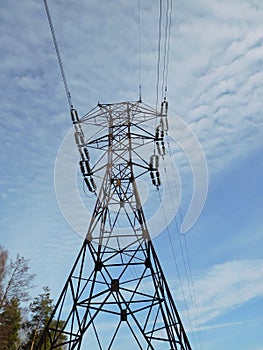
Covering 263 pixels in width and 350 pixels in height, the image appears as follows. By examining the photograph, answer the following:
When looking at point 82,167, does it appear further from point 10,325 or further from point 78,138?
point 10,325

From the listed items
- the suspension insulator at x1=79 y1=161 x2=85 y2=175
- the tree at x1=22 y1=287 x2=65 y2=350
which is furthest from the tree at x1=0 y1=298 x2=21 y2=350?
the suspension insulator at x1=79 y1=161 x2=85 y2=175

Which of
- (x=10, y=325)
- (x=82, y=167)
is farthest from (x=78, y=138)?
(x=10, y=325)

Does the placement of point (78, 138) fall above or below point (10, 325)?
above

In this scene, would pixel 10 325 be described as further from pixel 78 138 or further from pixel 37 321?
pixel 78 138

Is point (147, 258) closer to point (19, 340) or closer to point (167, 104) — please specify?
point (167, 104)

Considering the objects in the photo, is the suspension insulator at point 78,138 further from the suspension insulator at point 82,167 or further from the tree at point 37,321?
the tree at point 37,321

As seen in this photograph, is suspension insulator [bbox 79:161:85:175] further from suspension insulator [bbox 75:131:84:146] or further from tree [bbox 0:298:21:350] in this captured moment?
tree [bbox 0:298:21:350]

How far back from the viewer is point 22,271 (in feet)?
72.7

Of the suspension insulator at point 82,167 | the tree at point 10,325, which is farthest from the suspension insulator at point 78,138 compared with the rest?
the tree at point 10,325

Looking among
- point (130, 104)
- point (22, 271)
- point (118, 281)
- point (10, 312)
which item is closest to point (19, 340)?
point (10, 312)

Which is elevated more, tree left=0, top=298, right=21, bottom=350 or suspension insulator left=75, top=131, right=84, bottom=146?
suspension insulator left=75, top=131, right=84, bottom=146

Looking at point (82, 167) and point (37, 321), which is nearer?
point (82, 167)

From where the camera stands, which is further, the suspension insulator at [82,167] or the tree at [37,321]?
the tree at [37,321]

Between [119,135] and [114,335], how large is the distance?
23.2ft
